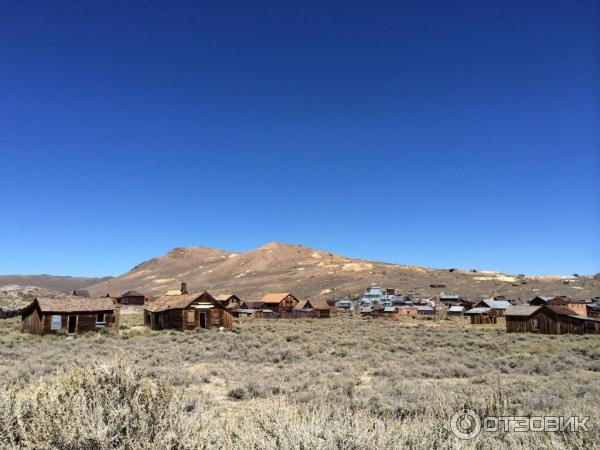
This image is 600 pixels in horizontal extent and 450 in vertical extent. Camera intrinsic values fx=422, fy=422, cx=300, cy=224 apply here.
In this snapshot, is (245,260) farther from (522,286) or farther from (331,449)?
(331,449)

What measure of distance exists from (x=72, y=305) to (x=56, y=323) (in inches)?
70.1

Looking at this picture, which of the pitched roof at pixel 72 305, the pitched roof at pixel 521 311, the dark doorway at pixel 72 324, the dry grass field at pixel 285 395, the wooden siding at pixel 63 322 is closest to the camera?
the dry grass field at pixel 285 395

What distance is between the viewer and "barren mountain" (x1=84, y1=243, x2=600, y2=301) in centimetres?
8956

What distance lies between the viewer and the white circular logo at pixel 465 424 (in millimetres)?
4641

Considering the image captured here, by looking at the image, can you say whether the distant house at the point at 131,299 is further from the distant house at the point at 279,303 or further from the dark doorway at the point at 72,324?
the dark doorway at the point at 72,324

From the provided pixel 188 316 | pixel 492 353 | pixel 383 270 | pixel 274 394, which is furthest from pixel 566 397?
pixel 383 270

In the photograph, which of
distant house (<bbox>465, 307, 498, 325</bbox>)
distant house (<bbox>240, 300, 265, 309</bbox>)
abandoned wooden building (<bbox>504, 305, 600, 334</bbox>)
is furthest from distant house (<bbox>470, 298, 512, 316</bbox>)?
distant house (<bbox>240, 300, 265, 309</bbox>)

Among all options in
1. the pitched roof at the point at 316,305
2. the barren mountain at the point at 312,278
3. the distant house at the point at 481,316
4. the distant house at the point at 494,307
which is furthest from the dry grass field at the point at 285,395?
the barren mountain at the point at 312,278

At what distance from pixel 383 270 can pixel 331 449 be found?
10774 centimetres

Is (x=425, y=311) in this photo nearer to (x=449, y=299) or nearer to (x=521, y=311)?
(x=449, y=299)

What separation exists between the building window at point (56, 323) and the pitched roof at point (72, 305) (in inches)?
15.7

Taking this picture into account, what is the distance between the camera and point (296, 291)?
95.9 metres
